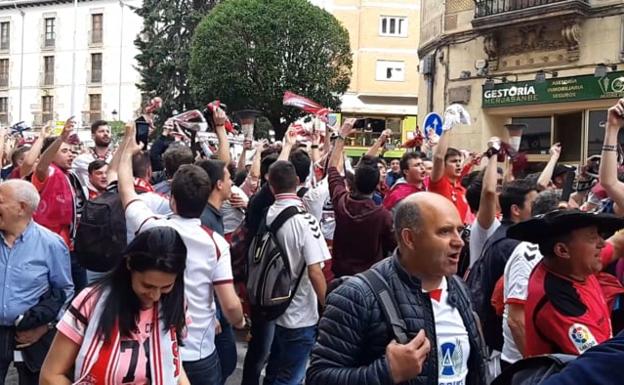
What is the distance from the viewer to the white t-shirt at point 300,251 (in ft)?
15.9

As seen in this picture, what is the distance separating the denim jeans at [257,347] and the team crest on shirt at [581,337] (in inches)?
102

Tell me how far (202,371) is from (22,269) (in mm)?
1257

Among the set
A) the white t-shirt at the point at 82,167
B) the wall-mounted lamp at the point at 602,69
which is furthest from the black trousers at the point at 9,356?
the wall-mounted lamp at the point at 602,69

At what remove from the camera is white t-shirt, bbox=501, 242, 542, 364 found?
3615mm

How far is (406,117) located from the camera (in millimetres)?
42500

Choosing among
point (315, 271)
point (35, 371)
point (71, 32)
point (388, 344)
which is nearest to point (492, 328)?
point (315, 271)

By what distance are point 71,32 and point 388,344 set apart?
57.2 m

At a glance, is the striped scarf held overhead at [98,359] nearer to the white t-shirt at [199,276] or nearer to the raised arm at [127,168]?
the white t-shirt at [199,276]

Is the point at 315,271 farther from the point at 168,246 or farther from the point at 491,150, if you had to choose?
the point at 168,246

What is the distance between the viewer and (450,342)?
268 centimetres

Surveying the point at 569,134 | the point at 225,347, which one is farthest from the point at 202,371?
the point at 569,134

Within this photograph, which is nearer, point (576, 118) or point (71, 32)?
point (576, 118)

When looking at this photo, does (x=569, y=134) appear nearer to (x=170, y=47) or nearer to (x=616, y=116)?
(x=616, y=116)

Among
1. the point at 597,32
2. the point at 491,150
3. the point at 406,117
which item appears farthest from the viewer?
the point at 406,117
